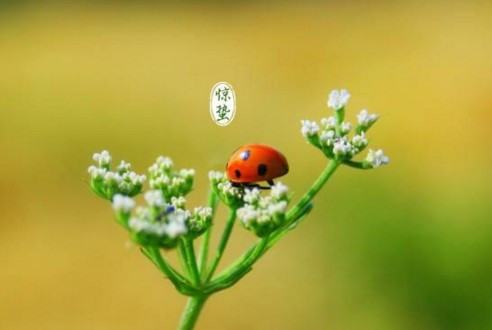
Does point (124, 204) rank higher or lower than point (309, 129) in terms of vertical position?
lower

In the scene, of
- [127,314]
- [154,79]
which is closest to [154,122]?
[154,79]

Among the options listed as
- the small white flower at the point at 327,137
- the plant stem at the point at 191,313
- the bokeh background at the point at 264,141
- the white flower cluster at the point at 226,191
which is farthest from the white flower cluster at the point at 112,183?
the bokeh background at the point at 264,141

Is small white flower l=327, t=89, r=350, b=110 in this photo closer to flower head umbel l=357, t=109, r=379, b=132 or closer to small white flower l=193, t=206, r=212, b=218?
flower head umbel l=357, t=109, r=379, b=132

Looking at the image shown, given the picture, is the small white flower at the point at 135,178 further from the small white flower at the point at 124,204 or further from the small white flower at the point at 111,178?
the small white flower at the point at 124,204

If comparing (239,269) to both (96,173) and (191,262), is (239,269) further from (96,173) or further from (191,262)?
(96,173)

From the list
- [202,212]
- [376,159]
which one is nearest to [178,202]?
[202,212]

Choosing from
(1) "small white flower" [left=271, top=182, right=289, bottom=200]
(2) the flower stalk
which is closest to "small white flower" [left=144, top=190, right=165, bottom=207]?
(2) the flower stalk
